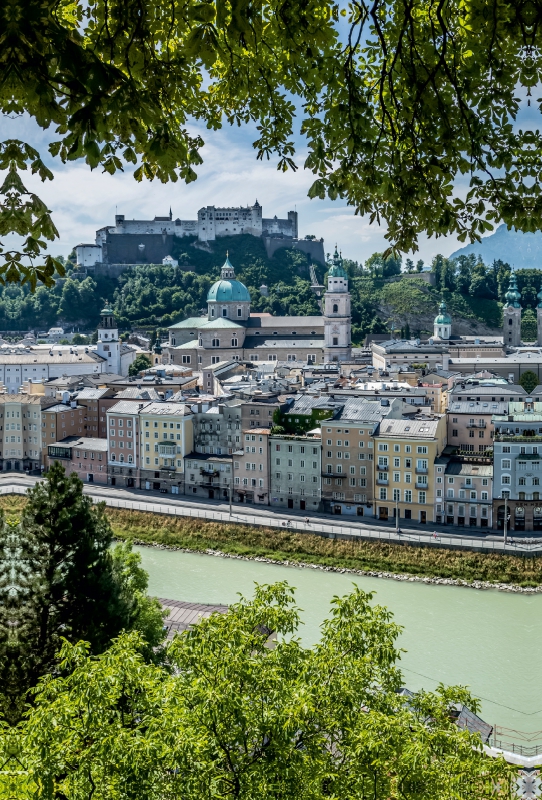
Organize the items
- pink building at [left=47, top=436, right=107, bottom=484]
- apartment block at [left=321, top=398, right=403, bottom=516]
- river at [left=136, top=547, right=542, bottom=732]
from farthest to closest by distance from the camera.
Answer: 1. pink building at [left=47, top=436, right=107, bottom=484]
2. apartment block at [left=321, top=398, right=403, bottom=516]
3. river at [left=136, top=547, right=542, bottom=732]

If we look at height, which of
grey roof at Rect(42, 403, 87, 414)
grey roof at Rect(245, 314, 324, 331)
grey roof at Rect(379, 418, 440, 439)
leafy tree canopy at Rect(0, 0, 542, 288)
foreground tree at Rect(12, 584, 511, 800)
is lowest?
foreground tree at Rect(12, 584, 511, 800)

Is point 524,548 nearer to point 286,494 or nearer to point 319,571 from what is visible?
point 319,571

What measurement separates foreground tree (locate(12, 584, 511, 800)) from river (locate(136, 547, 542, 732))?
12.0ft

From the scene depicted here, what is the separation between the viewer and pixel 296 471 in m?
19.2

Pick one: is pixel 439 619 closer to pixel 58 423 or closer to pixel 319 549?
pixel 319 549

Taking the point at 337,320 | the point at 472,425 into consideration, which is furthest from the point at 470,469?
the point at 337,320

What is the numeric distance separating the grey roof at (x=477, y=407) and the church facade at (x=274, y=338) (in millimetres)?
17628

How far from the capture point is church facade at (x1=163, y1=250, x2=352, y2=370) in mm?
37312

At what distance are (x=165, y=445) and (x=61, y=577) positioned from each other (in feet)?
43.6

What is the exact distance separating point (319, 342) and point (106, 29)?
120 ft

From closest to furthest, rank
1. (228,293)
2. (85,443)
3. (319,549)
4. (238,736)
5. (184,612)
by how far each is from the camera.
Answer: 1. (238,736)
2. (184,612)
3. (319,549)
4. (85,443)
5. (228,293)

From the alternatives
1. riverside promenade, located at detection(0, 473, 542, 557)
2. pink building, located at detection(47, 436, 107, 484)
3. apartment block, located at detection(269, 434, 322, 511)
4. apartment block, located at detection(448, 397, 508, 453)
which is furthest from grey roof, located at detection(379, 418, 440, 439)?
pink building, located at detection(47, 436, 107, 484)

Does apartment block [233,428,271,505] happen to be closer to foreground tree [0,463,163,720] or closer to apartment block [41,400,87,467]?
apartment block [41,400,87,467]

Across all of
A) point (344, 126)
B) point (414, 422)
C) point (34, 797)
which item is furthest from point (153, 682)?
point (414, 422)
